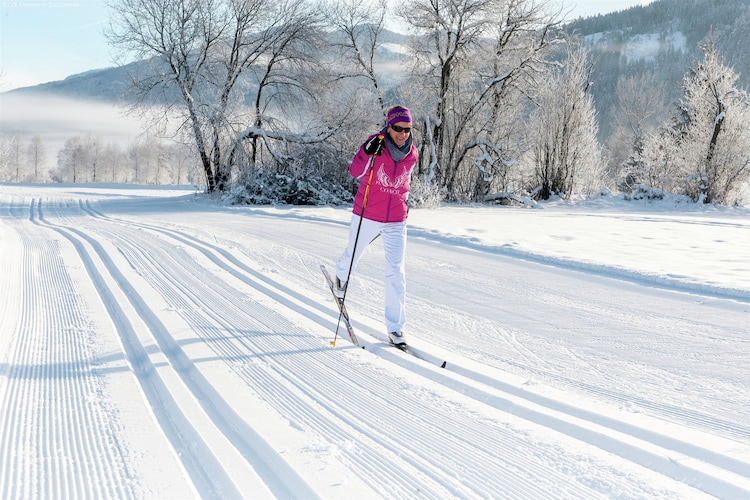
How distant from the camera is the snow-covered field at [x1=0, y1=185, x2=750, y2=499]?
235 centimetres

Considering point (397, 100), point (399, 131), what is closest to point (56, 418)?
point (399, 131)

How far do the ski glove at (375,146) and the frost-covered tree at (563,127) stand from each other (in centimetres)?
2229

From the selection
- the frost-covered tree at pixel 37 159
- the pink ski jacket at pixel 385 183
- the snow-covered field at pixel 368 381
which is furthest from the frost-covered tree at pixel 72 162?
the pink ski jacket at pixel 385 183

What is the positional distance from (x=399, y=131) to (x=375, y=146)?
0.74 ft

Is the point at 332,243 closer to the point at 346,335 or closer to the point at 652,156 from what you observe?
the point at 346,335

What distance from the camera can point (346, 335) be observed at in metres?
Result: 4.57

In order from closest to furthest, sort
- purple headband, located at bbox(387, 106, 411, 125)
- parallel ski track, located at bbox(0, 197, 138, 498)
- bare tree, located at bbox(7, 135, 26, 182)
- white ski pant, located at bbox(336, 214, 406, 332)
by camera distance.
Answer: parallel ski track, located at bbox(0, 197, 138, 498) → purple headband, located at bbox(387, 106, 411, 125) → white ski pant, located at bbox(336, 214, 406, 332) → bare tree, located at bbox(7, 135, 26, 182)

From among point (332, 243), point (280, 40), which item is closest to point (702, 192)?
point (280, 40)

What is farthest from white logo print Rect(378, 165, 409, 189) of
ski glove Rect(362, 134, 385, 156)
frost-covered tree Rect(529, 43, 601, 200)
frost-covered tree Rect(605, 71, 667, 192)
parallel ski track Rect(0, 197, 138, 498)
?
frost-covered tree Rect(605, 71, 667, 192)

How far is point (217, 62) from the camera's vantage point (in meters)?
21.2

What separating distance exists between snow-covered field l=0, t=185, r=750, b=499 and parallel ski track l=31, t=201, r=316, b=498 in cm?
1

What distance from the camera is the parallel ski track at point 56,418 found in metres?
2.22

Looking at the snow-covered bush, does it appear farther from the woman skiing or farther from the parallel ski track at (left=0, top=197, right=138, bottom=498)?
the woman skiing

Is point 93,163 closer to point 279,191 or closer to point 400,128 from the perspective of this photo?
point 279,191
